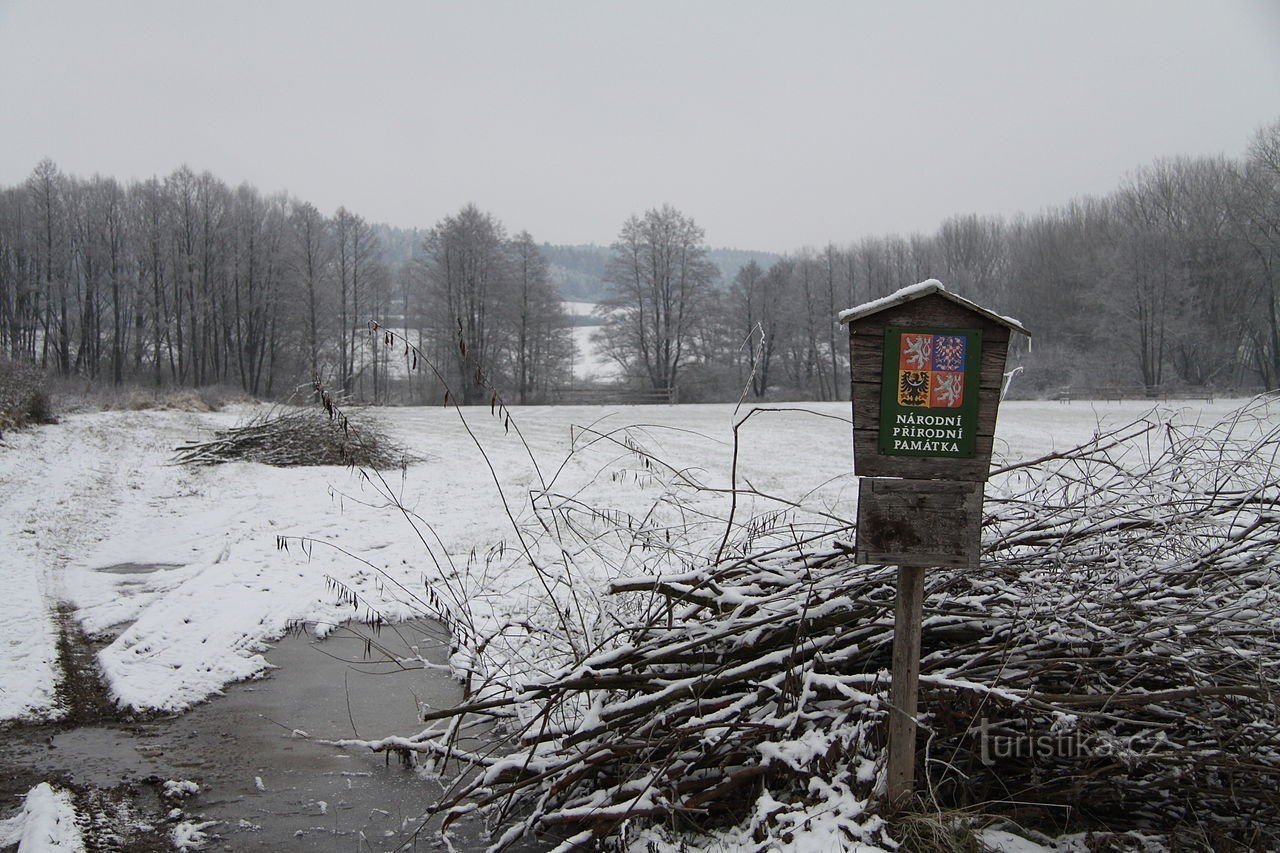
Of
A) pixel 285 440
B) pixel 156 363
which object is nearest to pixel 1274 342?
pixel 285 440

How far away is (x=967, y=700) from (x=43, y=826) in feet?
13.8

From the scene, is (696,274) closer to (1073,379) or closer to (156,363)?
(1073,379)

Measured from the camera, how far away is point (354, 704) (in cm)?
582

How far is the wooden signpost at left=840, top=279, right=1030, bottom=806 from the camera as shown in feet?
10.7

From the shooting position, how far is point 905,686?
3.33 meters

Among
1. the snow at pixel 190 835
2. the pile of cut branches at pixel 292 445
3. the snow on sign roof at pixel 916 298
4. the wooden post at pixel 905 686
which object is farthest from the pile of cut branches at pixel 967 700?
the pile of cut branches at pixel 292 445

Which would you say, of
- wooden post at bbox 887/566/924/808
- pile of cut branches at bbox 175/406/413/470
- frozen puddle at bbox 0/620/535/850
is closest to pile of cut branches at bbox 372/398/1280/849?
wooden post at bbox 887/566/924/808

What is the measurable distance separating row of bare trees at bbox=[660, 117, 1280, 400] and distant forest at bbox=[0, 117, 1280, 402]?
165 mm

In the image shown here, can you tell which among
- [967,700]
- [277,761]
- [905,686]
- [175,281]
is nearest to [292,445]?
[277,761]

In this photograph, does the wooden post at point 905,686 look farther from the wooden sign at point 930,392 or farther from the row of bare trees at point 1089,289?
Answer: the row of bare trees at point 1089,289

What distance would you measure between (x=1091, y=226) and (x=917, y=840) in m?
69.8

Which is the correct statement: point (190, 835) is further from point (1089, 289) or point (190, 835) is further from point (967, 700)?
point (1089, 289)

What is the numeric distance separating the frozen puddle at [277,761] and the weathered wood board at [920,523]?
7.90ft

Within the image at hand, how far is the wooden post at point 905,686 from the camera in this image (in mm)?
3332
